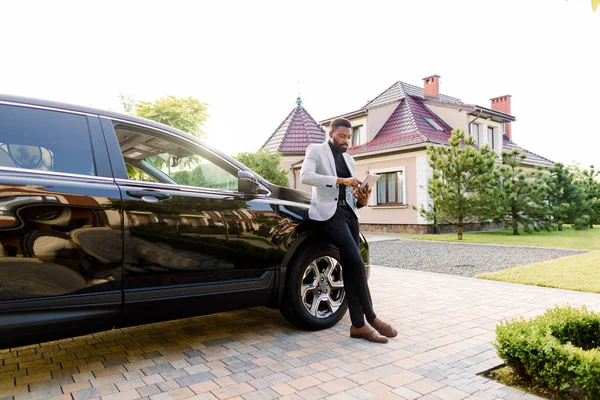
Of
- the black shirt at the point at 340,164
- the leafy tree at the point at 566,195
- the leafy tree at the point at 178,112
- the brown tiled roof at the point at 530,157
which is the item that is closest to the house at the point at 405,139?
the brown tiled roof at the point at 530,157

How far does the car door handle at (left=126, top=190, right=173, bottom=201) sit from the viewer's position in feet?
9.71

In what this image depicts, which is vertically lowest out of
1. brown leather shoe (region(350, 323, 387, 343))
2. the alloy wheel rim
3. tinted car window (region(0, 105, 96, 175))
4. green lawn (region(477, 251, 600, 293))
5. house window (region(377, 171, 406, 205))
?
brown leather shoe (region(350, 323, 387, 343))

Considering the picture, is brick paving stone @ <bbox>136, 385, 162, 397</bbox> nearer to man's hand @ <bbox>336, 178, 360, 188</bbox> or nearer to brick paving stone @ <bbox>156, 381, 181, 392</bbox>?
brick paving stone @ <bbox>156, 381, 181, 392</bbox>

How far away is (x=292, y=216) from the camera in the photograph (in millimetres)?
3834

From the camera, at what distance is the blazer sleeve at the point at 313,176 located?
3672 mm

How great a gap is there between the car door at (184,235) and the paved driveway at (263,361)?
0.39 m

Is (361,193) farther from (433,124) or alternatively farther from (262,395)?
(433,124)

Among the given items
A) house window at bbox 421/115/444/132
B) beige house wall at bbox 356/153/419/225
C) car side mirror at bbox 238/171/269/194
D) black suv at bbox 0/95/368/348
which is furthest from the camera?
house window at bbox 421/115/444/132

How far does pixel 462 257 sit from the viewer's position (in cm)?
1007

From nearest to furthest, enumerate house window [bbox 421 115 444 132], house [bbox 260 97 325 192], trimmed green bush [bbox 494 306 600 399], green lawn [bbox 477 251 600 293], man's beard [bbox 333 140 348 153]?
trimmed green bush [bbox 494 306 600 399] < man's beard [bbox 333 140 348 153] < green lawn [bbox 477 251 600 293] < house window [bbox 421 115 444 132] < house [bbox 260 97 325 192]

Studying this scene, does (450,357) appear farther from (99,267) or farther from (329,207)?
(99,267)

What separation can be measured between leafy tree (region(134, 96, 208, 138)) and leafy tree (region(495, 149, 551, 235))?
11559 millimetres

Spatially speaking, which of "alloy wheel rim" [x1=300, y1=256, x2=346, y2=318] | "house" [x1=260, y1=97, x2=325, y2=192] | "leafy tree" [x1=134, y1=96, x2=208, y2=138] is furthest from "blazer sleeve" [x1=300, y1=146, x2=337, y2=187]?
"house" [x1=260, y1=97, x2=325, y2=192]

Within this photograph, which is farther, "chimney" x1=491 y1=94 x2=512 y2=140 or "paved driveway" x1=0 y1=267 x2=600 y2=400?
"chimney" x1=491 y1=94 x2=512 y2=140
